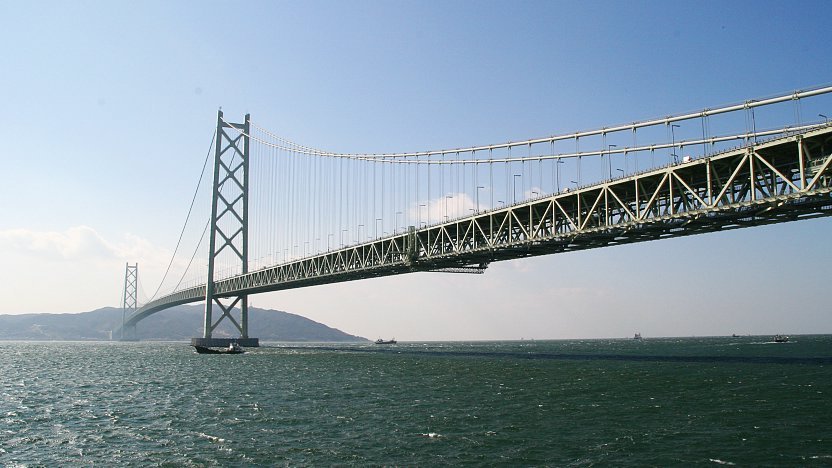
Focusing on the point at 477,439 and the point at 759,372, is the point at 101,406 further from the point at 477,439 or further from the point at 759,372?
the point at 759,372

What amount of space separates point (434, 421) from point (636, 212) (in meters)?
25.4

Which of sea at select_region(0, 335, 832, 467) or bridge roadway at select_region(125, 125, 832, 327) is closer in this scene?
sea at select_region(0, 335, 832, 467)

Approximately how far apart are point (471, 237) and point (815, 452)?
1812 inches

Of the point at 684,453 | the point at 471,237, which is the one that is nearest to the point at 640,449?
the point at 684,453

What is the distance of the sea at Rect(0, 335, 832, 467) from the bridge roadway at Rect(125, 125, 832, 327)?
9.88 m

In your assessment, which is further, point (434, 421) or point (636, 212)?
point (636, 212)

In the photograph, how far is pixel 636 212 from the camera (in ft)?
147

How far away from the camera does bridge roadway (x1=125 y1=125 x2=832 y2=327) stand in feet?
121

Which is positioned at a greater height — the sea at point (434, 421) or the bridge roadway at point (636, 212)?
the bridge roadway at point (636, 212)

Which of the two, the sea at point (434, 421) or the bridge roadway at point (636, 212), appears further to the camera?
the bridge roadway at point (636, 212)

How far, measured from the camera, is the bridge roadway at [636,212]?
36906 mm

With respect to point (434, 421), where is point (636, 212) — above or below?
above

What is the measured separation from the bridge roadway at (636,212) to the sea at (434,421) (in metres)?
9.88

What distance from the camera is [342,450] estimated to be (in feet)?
67.2
